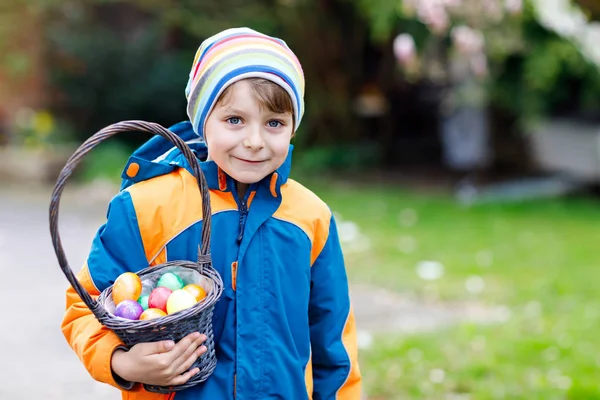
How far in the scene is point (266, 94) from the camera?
75.7 inches

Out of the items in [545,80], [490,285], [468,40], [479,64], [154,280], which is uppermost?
[479,64]

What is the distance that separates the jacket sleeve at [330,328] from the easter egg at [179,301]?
15.8 inches

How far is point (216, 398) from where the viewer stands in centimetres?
191

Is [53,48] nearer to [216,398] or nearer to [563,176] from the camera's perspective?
[563,176]

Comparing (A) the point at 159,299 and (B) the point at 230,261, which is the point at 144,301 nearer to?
(A) the point at 159,299

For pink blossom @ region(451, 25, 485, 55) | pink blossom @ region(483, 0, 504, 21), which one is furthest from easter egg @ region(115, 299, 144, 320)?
pink blossom @ region(483, 0, 504, 21)

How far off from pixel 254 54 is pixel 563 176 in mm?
9751

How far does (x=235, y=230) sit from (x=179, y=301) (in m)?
0.27

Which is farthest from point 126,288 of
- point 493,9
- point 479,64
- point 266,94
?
point 479,64

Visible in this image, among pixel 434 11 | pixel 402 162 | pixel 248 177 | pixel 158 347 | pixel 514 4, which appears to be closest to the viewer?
pixel 158 347

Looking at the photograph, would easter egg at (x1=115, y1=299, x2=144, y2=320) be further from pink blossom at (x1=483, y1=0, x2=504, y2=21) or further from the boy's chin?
pink blossom at (x1=483, y1=0, x2=504, y2=21)

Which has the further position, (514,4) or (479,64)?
(479,64)

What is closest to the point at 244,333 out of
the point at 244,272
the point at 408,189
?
the point at 244,272

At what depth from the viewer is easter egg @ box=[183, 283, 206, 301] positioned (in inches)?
71.7
